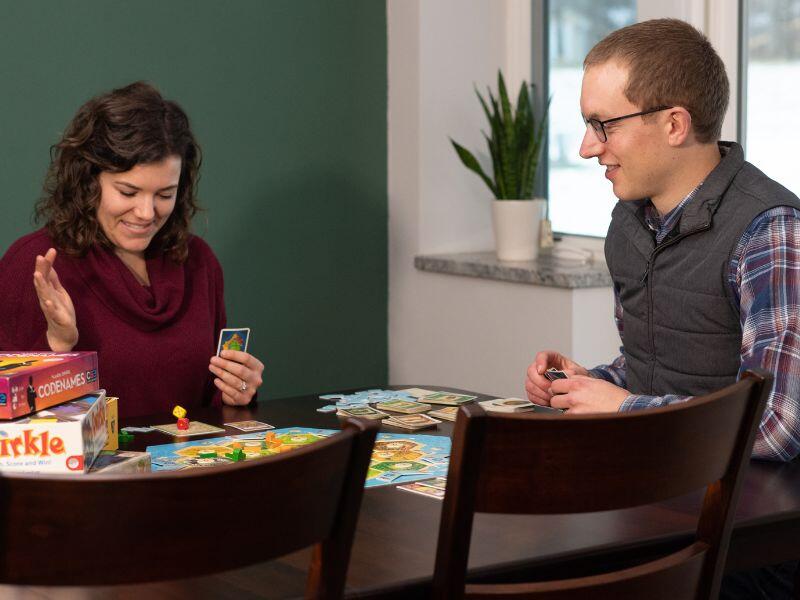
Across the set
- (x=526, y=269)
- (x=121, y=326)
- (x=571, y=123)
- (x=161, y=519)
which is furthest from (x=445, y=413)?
(x=571, y=123)

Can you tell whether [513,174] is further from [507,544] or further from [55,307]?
[507,544]

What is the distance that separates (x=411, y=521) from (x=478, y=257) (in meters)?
2.69

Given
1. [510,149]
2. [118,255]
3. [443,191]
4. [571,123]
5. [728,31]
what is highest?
[728,31]

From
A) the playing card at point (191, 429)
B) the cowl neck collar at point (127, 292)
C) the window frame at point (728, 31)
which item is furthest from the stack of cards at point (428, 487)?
the window frame at point (728, 31)

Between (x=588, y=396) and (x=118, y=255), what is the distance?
1246mm

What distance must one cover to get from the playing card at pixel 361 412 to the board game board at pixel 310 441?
121 millimetres

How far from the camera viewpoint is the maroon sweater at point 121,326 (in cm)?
265

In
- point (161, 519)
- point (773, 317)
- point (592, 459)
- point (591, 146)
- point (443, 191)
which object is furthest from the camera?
point (443, 191)

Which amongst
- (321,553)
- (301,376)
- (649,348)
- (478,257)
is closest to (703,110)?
(649,348)

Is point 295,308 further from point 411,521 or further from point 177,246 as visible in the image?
point 411,521

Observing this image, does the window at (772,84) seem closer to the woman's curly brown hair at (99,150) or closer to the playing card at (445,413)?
the playing card at (445,413)

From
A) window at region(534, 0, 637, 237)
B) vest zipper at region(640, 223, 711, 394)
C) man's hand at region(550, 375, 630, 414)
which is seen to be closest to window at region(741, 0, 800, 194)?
window at region(534, 0, 637, 237)

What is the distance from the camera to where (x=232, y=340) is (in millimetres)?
2578

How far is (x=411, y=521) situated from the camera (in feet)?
5.37
